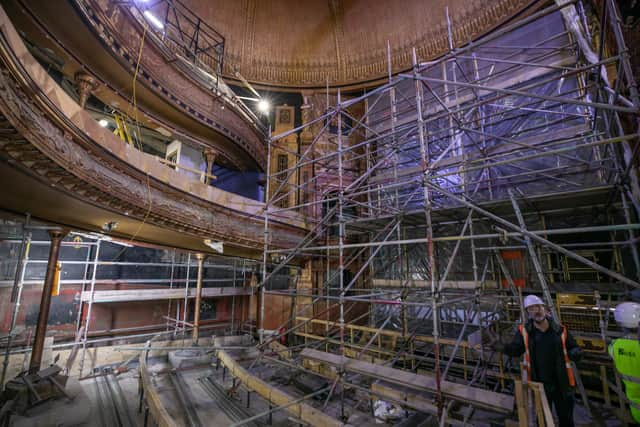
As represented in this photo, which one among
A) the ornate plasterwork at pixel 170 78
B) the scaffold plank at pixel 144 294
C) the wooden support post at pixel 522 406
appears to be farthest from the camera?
the scaffold plank at pixel 144 294

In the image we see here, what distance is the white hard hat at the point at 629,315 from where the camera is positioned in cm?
337

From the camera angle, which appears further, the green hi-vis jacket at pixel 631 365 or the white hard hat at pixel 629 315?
the white hard hat at pixel 629 315

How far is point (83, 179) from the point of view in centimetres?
395

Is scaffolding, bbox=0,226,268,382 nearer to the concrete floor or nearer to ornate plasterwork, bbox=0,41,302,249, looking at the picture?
the concrete floor

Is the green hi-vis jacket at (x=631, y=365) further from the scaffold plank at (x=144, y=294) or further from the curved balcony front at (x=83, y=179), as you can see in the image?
the scaffold plank at (x=144, y=294)

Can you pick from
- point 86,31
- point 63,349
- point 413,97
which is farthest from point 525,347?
point 63,349

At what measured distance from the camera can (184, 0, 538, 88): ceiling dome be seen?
40.2 feet

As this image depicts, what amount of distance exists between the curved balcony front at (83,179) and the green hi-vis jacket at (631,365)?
6655mm

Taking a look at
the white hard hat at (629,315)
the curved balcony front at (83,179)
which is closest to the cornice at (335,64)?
the curved balcony front at (83,179)

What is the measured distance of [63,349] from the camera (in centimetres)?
827

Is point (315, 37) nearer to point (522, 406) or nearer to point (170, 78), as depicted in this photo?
point (170, 78)

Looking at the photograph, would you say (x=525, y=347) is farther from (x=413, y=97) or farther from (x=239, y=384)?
(x=413, y=97)

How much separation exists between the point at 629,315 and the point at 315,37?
14467 millimetres

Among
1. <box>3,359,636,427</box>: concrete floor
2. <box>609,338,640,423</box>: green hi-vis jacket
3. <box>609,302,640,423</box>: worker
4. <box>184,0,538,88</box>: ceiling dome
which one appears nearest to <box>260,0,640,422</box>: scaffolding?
<box>3,359,636,427</box>: concrete floor
